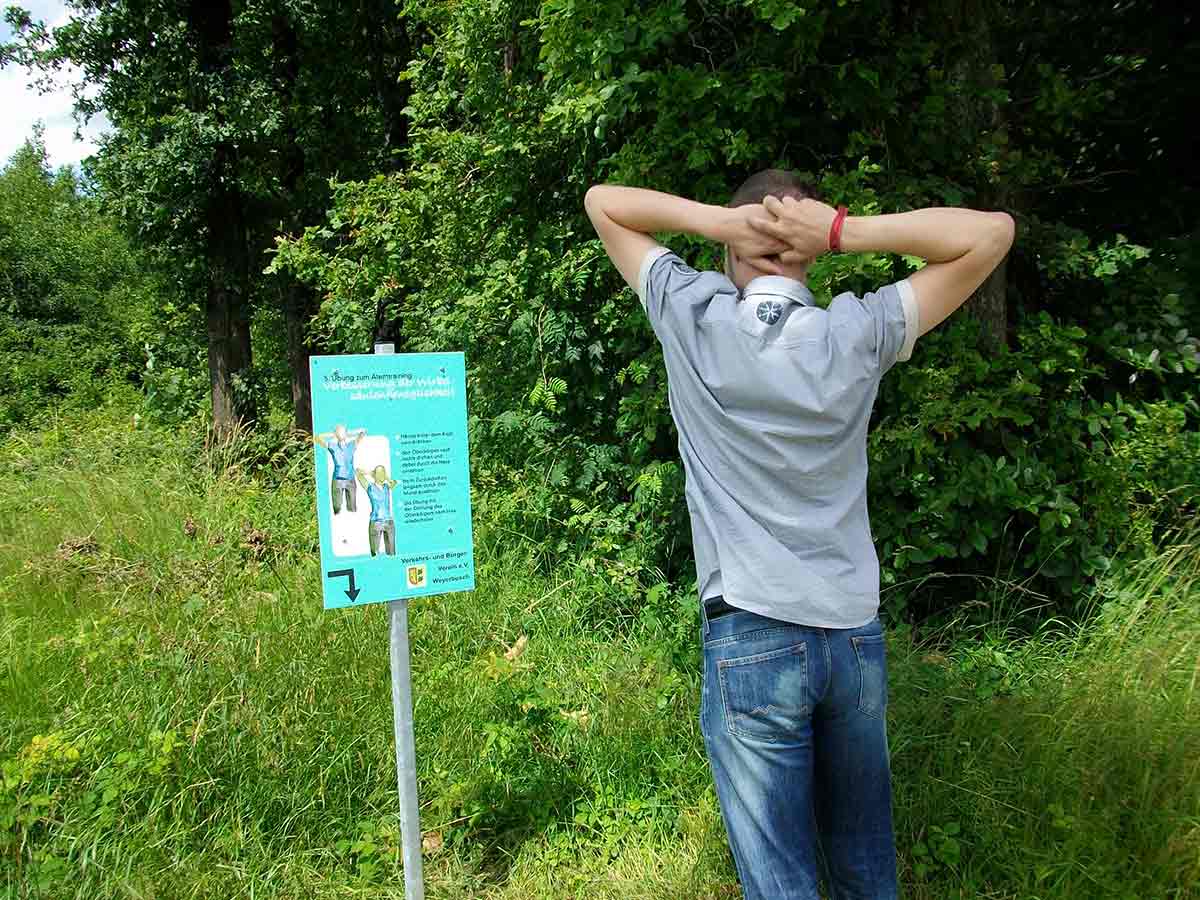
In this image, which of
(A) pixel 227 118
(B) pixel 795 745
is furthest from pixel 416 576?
(A) pixel 227 118

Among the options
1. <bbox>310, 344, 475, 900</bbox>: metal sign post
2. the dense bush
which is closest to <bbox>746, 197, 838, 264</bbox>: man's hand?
<bbox>310, 344, 475, 900</bbox>: metal sign post

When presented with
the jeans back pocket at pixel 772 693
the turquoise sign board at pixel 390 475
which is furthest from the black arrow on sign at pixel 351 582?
the jeans back pocket at pixel 772 693

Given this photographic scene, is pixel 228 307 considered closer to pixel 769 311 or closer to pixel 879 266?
pixel 879 266

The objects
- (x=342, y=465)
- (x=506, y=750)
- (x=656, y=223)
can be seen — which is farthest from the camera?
(x=506, y=750)

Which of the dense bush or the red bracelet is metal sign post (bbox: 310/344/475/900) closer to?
the red bracelet

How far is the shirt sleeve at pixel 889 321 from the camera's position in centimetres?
163

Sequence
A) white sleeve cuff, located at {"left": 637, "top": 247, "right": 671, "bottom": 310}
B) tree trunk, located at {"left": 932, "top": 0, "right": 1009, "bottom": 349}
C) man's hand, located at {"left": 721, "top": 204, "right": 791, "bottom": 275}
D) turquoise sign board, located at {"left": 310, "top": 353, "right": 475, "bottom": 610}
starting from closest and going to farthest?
man's hand, located at {"left": 721, "top": 204, "right": 791, "bottom": 275} → white sleeve cuff, located at {"left": 637, "top": 247, "right": 671, "bottom": 310} → turquoise sign board, located at {"left": 310, "top": 353, "right": 475, "bottom": 610} → tree trunk, located at {"left": 932, "top": 0, "right": 1009, "bottom": 349}

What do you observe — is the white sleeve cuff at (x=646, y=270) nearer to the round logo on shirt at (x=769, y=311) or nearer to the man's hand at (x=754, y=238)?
the man's hand at (x=754, y=238)

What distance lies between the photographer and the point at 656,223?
1.92 meters

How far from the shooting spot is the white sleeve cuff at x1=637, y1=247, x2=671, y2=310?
1864 millimetres

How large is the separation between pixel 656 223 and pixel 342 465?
118 cm

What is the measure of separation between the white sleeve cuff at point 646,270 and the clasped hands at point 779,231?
180mm

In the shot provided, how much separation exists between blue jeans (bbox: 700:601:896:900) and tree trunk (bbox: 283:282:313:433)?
9.51 meters

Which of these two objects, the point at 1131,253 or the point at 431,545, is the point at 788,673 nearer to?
the point at 431,545
